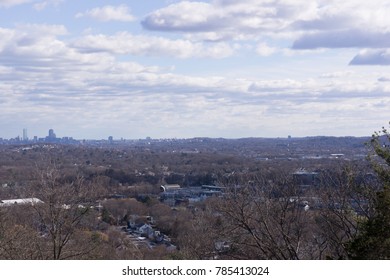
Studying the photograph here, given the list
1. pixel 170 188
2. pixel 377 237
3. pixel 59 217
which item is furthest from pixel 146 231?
pixel 170 188

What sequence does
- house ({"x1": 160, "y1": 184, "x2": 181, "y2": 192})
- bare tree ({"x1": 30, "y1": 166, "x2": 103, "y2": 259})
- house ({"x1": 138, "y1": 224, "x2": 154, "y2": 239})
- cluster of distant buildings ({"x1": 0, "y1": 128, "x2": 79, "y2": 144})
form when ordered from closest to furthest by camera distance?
bare tree ({"x1": 30, "y1": 166, "x2": 103, "y2": 259}) → house ({"x1": 138, "y1": 224, "x2": 154, "y2": 239}) → house ({"x1": 160, "y1": 184, "x2": 181, "y2": 192}) → cluster of distant buildings ({"x1": 0, "y1": 128, "x2": 79, "y2": 144})

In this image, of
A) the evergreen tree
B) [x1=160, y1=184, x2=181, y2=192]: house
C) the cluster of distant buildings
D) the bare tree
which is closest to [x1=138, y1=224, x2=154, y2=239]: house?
the bare tree

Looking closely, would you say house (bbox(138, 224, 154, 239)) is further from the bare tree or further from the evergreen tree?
the evergreen tree

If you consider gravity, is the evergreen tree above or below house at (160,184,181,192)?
above

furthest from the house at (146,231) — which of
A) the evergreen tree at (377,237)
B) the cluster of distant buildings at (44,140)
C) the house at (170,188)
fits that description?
the cluster of distant buildings at (44,140)

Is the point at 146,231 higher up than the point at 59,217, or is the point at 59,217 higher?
the point at 59,217

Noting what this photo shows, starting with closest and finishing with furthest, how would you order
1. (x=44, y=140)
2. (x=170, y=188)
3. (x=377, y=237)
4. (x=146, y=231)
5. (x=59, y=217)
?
(x=377, y=237)
(x=59, y=217)
(x=146, y=231)
(x=170, y=188)
(x=44, y=140)

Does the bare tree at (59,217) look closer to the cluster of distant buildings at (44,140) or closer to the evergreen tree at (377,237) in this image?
the evergreen tree at (377,237)

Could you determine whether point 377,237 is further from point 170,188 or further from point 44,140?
point 44,140
